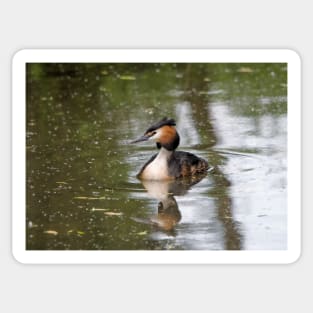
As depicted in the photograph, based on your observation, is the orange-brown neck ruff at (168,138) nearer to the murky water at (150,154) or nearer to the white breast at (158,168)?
the white breast at (158,168)

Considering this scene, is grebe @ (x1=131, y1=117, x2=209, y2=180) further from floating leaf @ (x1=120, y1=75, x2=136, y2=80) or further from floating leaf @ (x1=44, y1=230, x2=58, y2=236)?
floating leaf @ (x1=44, y1=230, x2=58, y2=236)

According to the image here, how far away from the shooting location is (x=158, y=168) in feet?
42.0

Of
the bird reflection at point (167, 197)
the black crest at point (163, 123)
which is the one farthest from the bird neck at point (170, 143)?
the bird reflection at point (167, 197)

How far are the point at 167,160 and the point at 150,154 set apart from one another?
0.37 metres

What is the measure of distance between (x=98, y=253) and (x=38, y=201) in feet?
2.29

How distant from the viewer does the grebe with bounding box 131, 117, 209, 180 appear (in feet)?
41.9

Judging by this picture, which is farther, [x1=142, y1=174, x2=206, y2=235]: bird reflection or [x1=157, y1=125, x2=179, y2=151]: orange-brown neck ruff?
[x1=157, y1=125, x2=179, y2=151]: orange-brown neck ruff

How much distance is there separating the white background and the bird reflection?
18.6 inches

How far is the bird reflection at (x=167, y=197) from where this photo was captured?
39.7ft

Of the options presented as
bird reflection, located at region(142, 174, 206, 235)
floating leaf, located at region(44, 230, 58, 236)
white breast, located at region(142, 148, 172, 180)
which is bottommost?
floating leaf, located at region(44, 230, 58, 236)

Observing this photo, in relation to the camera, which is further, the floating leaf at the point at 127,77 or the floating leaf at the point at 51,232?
the floating leaf at the point at 127,77

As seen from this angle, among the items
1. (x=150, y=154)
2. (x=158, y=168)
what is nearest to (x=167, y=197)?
(x=158, y=168)

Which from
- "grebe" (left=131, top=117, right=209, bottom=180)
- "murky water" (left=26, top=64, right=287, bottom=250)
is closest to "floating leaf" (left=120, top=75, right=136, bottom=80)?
"murky water" (left=26, top=64, right=287, bottom=250)
